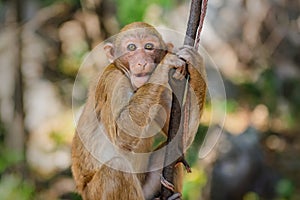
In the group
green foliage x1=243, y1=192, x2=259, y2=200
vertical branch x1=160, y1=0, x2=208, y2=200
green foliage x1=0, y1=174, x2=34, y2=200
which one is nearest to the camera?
vertical branch x1=160, y1=0, x2=208, y2=200

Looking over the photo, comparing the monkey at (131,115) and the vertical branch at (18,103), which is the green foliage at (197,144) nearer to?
the vertical branch at (18,103)

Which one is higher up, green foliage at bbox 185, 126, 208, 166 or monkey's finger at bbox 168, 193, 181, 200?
monkey's finger at bbox 168, 193, 181, 200

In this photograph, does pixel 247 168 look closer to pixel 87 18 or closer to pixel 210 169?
pixel 210 169

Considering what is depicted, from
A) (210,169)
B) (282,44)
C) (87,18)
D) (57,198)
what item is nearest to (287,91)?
(282,44)

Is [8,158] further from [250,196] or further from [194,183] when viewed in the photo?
[250,196]

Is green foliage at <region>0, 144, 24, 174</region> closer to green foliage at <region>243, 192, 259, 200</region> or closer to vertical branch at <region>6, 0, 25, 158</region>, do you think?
vertical branch at <region>6, 0, 25, 158</region>

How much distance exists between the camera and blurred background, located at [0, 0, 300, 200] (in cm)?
875

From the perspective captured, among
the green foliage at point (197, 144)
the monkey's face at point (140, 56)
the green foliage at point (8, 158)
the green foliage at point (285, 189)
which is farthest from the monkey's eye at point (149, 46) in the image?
the green foliage at point (285, 189)

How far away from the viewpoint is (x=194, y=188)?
7.97 metres

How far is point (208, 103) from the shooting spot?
7.80 metres

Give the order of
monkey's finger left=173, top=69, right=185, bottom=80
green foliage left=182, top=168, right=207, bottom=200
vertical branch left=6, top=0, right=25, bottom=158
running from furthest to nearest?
vertical branch left=6, top=0, right=25, bottom=158, green foliage left=182, top=168, right=207, bottom=200, monkey's finger left=173, top=69, right=185, bottom=80

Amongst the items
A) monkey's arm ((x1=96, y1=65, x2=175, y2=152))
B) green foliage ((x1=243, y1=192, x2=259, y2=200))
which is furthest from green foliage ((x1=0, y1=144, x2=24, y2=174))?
monkey's arm ((x1=96, y1=65, x2=175, y2=152))

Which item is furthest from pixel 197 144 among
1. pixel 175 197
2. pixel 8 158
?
pixel 175 197

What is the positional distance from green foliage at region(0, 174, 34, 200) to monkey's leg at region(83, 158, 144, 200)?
157 inches
